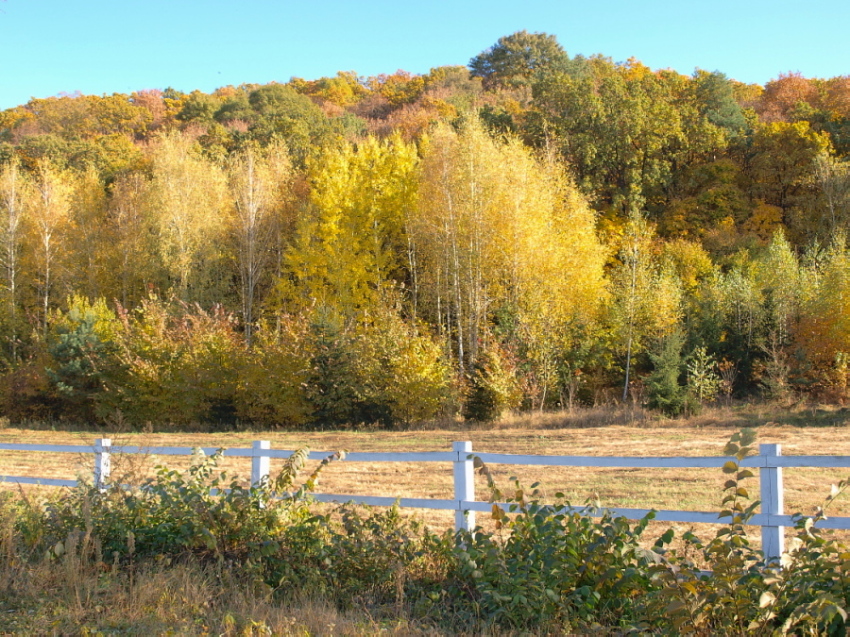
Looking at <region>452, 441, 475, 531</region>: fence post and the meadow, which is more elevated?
<region>452, 441, 475, 531</region>: fence post

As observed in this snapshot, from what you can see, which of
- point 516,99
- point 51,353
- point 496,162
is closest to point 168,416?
point 51,353

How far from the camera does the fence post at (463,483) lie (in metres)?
5.96

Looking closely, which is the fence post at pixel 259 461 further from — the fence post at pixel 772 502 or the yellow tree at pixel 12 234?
the yellow tree at pixel 12 234

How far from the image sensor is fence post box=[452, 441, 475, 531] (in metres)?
5.96

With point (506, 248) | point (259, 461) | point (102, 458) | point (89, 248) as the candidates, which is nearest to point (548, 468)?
point (259, 461)

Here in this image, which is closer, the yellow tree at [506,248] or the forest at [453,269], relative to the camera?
the forest at [453,269]

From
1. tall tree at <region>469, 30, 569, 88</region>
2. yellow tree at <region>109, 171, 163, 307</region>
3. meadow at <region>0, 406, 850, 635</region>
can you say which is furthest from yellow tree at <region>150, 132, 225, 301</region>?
tall tree at <region>469, 30, 569, 88</region>

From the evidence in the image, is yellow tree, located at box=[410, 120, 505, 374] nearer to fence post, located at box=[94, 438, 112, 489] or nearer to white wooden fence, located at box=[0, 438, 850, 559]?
fence post, located at box=[94, 438, 112, 489]

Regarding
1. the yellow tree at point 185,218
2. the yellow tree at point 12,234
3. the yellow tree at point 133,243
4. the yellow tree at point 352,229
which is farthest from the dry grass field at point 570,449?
the yellow tree at point 133,243

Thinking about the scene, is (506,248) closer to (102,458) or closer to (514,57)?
(102,458)

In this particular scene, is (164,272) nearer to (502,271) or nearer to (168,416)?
(168,416)

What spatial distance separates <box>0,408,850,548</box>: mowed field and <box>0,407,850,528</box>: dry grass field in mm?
25

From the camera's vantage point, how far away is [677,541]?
690 cm

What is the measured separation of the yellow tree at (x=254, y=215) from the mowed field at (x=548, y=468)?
12.1 metres
